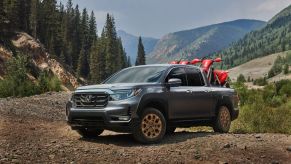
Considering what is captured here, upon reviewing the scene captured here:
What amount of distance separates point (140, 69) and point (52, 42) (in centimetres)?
8500

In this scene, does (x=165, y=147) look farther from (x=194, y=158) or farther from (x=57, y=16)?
(x=57, y=16)

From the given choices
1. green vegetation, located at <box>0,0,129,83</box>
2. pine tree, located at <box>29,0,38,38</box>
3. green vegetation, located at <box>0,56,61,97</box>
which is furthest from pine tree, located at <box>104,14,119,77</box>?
green vegetation, located at <box>0,56,61,97</box>

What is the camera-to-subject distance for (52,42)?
94.4 meters

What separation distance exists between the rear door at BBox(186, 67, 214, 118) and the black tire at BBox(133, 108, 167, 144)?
4.59 feet

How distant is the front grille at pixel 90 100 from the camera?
10.1 m

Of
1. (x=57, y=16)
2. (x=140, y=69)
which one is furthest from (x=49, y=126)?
(x=57, y=16)

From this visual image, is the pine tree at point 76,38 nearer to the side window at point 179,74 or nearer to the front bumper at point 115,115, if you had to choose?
the side window at point 179,74

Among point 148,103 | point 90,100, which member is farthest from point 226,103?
point 90,100

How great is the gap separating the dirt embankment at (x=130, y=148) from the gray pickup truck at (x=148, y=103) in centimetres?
43

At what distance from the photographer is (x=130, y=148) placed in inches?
385

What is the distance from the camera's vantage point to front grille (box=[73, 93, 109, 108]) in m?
10.1

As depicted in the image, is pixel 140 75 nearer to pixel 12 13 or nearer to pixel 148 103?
pixel 148 103

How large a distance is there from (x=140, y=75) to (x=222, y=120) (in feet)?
10.1

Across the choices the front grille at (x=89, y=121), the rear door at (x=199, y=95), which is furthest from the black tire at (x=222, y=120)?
the front grille at (x=89, y=121)
